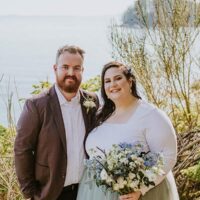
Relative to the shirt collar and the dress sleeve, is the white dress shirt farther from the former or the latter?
the dress sleeve

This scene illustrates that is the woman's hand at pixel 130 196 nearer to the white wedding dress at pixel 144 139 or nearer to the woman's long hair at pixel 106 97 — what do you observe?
the white wedding dress at pixel 144 139

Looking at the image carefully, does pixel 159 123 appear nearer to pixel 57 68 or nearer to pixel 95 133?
pixel 95 133

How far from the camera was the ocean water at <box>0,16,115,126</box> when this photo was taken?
671 cm

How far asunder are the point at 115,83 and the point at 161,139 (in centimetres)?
46

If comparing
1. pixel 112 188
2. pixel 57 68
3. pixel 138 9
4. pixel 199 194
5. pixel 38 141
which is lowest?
pixel 199 194

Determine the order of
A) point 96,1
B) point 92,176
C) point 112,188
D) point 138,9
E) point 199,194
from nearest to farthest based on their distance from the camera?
point 112,188 < point 92,176 < point 199,194 < point 138,9 < point 96,1

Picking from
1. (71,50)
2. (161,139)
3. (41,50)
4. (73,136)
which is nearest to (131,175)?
(161,139)

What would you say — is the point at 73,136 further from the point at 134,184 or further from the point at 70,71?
the point at 134,184

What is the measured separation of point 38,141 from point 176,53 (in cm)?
447

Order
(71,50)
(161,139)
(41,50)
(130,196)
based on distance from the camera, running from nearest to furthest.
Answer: (130,196) < (161,139) < (71,50) < (41,50)

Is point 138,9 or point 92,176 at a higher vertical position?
point 138,9

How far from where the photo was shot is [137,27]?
7699mm

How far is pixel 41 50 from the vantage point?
2122 centimetres

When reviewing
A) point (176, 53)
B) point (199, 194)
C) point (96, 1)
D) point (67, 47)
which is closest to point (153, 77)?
point (176, 53)
